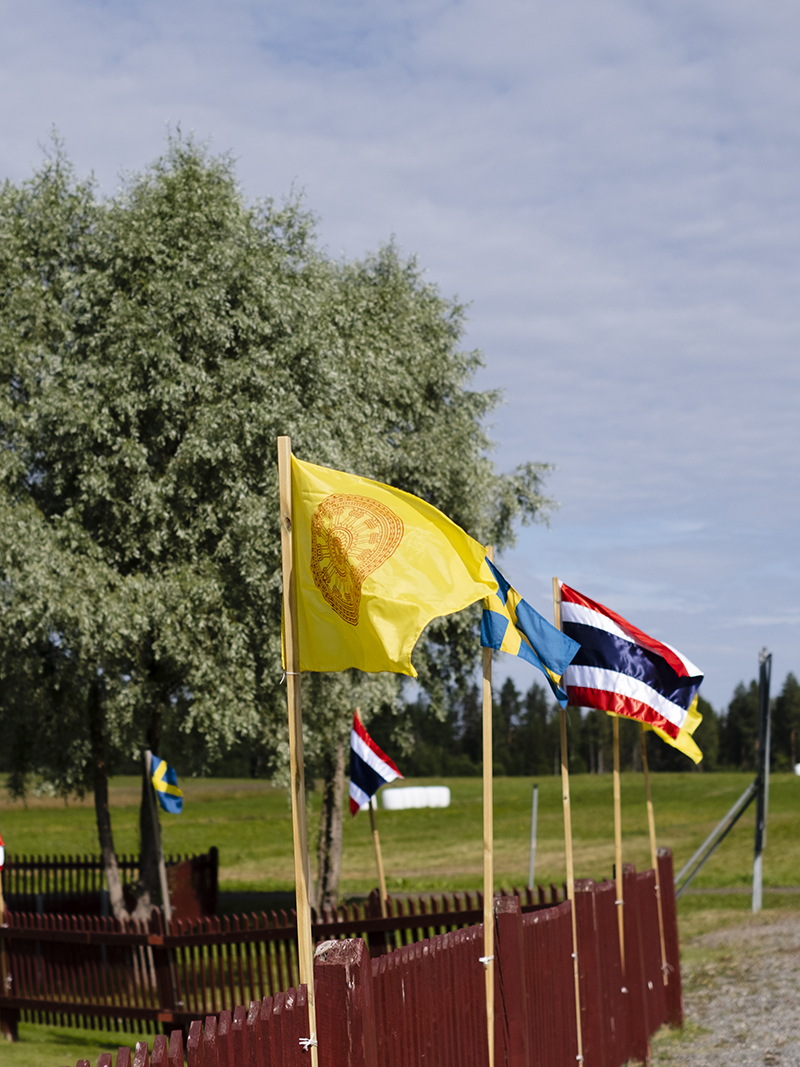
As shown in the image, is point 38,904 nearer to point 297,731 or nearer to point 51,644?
point 51,644

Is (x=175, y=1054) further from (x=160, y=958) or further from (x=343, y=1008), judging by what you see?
(x=160, y=958)

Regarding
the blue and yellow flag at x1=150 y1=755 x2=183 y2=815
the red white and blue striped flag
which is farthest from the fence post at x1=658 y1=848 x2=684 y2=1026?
the blue and yellow flag at x1=150 y1=755 x2=183 y2=815

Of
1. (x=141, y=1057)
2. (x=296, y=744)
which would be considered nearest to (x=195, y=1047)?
(x=141, y=1057)

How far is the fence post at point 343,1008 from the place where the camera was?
5043 millimetres

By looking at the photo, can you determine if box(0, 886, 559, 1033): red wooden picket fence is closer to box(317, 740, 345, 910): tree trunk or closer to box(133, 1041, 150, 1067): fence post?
box(133, 1041, 150, 1067): fence post

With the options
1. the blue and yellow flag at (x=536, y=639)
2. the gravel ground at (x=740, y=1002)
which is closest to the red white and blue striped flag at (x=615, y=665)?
the blue and yellow flag at (x=536, y=639)

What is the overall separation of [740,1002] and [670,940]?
185 cm

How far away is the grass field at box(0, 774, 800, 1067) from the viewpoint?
2449 centimetres

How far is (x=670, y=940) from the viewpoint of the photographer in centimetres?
1277

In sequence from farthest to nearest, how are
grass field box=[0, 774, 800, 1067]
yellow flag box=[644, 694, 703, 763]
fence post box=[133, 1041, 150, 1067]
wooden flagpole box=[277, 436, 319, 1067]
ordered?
grass field box=[0, 774, 800, 1067] < yellow flag box=[644, 694, 703, 763] < wooden flagpole box=[277, 436, 319, 1067] < fence post box=[133, 1041, 150, 1067]

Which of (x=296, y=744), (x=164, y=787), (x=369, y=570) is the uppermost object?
(x=369, y=570)

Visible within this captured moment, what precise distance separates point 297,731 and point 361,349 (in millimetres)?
16948

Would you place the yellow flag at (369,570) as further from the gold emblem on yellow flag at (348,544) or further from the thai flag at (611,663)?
the thai flag at (611,663)

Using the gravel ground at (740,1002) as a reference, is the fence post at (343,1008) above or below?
above
